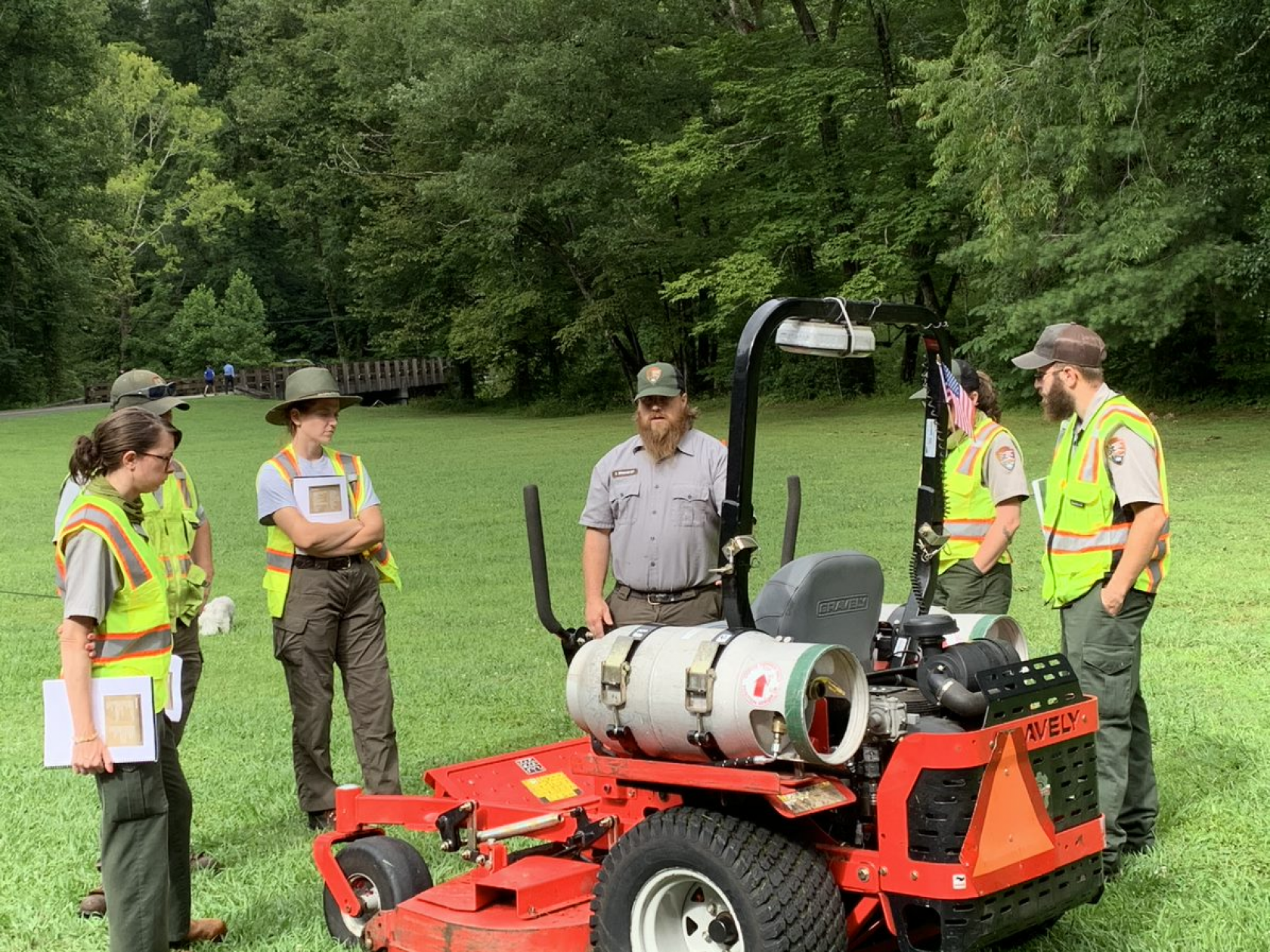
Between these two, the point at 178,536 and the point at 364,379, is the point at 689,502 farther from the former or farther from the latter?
the point at 364,379

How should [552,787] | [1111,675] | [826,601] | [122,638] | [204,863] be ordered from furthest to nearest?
1. [204,863]
2. [1111,675]
3. [552,787]
4. [122,638]
5. [826,601]

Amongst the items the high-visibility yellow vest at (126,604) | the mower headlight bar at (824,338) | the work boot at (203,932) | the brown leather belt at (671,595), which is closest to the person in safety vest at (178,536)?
the work boot at (203,932)

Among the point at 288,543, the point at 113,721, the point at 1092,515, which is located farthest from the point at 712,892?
the point at 288,543

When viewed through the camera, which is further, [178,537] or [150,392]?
[150,392]

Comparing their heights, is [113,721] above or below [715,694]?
below

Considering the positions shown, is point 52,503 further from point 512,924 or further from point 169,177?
point 169,177

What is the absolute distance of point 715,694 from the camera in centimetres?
411

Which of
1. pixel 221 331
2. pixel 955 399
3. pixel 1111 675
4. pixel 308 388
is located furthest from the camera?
pixel 221 331

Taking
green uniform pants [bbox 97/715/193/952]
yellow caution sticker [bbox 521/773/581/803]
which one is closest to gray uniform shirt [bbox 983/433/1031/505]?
yellow caution sticker [bbox 521/773/581/803]

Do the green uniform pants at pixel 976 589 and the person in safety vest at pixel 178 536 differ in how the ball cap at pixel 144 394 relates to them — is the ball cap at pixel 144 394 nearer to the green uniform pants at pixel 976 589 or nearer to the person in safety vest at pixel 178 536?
the person in safety vest at pixel 178 536

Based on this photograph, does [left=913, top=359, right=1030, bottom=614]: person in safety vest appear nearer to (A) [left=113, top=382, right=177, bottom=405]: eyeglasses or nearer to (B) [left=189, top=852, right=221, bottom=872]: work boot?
(B) [left=189, top=852, right=221, bottom=872]: work boot

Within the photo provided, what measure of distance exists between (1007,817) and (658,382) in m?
2.73

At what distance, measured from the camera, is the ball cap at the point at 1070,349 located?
5680 millimetres

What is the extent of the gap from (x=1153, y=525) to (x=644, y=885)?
8.39 ft
